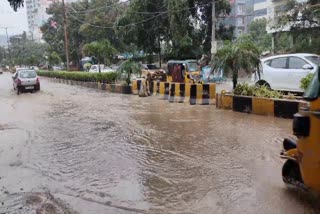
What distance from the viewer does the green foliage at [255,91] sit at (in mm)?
11047

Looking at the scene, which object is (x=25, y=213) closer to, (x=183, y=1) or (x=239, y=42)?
(x=239, y=42)

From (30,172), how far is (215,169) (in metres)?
3.09

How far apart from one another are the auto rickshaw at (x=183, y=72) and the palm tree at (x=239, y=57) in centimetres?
830

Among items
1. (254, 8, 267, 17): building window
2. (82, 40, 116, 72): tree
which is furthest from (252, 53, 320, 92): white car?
(254, 8, 267, 17): building window

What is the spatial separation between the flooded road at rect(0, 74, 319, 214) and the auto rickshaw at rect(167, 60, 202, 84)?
9.30 m

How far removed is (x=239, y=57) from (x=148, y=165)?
21.2 feet

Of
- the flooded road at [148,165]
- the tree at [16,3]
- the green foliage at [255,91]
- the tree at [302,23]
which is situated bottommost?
the flooded road at [148,165]

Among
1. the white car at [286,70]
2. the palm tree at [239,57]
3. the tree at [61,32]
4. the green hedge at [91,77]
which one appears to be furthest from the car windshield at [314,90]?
the tree at [61,32]

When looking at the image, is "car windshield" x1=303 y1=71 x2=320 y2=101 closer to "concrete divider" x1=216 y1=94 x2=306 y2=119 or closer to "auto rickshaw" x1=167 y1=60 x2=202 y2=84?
"concrete divider" x1=216 y1=94 x2=306 y2=119

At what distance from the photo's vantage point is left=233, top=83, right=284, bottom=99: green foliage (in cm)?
1105

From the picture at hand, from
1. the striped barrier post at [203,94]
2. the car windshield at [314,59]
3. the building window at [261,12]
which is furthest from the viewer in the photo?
the building window at [261,12]

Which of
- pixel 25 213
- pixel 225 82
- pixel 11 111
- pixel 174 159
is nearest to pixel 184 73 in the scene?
pixel 225 82

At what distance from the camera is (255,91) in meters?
11.6

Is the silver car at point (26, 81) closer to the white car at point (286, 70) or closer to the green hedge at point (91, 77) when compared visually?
the green hedge at point (91, 77)
